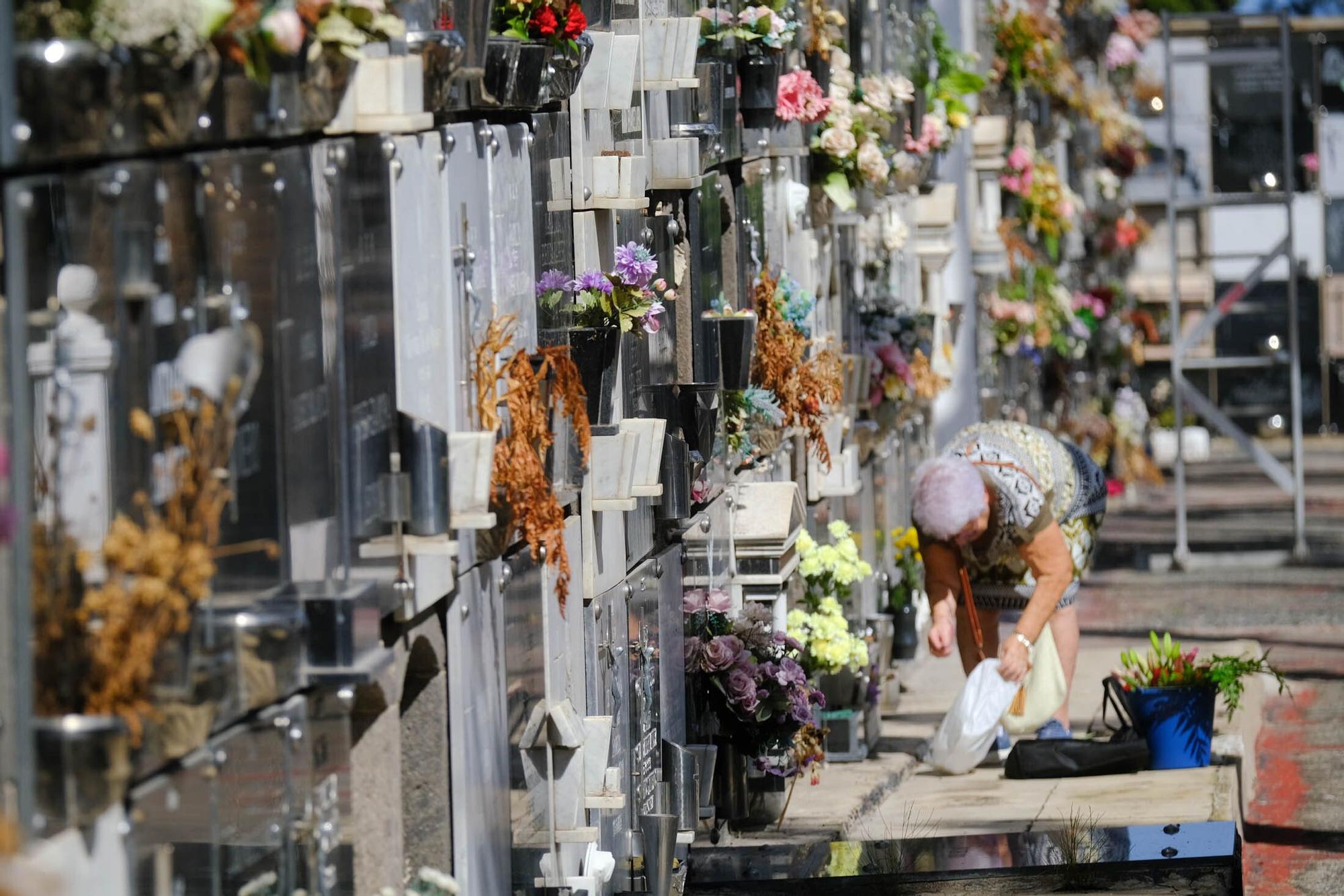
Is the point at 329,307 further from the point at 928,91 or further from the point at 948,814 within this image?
the point at 928,91

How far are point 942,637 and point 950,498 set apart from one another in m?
0.65

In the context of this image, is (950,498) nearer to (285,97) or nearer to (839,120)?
(839,120)

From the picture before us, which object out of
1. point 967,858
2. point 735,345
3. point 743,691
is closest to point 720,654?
point 743,691

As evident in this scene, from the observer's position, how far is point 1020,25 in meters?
20.0

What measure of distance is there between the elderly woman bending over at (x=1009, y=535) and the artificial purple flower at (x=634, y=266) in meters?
3.02

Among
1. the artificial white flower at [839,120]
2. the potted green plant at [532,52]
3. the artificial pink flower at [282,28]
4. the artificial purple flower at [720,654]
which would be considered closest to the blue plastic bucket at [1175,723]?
the artificial purple flower at [720,654]

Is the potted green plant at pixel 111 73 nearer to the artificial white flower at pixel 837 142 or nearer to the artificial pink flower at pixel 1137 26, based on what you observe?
the artificial white flower at pixel 837 142

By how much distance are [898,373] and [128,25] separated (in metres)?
9.88

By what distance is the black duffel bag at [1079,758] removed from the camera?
32.3ft

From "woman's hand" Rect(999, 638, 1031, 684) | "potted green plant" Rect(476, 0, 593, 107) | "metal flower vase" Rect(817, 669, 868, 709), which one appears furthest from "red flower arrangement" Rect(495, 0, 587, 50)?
"metal flower vase" Rect(817, 669, 868, 709)

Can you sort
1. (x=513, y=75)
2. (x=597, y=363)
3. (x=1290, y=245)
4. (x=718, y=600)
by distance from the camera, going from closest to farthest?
(x=513, y=75), (x=597, y=363), (x=718, y=600), (x=1290, y=245)

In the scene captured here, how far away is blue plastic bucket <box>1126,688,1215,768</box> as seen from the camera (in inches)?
391

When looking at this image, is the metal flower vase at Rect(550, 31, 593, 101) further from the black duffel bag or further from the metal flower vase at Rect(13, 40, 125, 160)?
the black duffel bag

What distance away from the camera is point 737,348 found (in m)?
8.75
